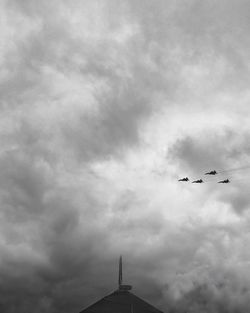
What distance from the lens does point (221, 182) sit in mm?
117562

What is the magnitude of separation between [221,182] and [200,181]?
24.2ft

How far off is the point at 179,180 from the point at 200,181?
23.2 feet

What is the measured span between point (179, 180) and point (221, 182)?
13819mm

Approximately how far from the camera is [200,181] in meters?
122

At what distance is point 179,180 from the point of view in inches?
4813
